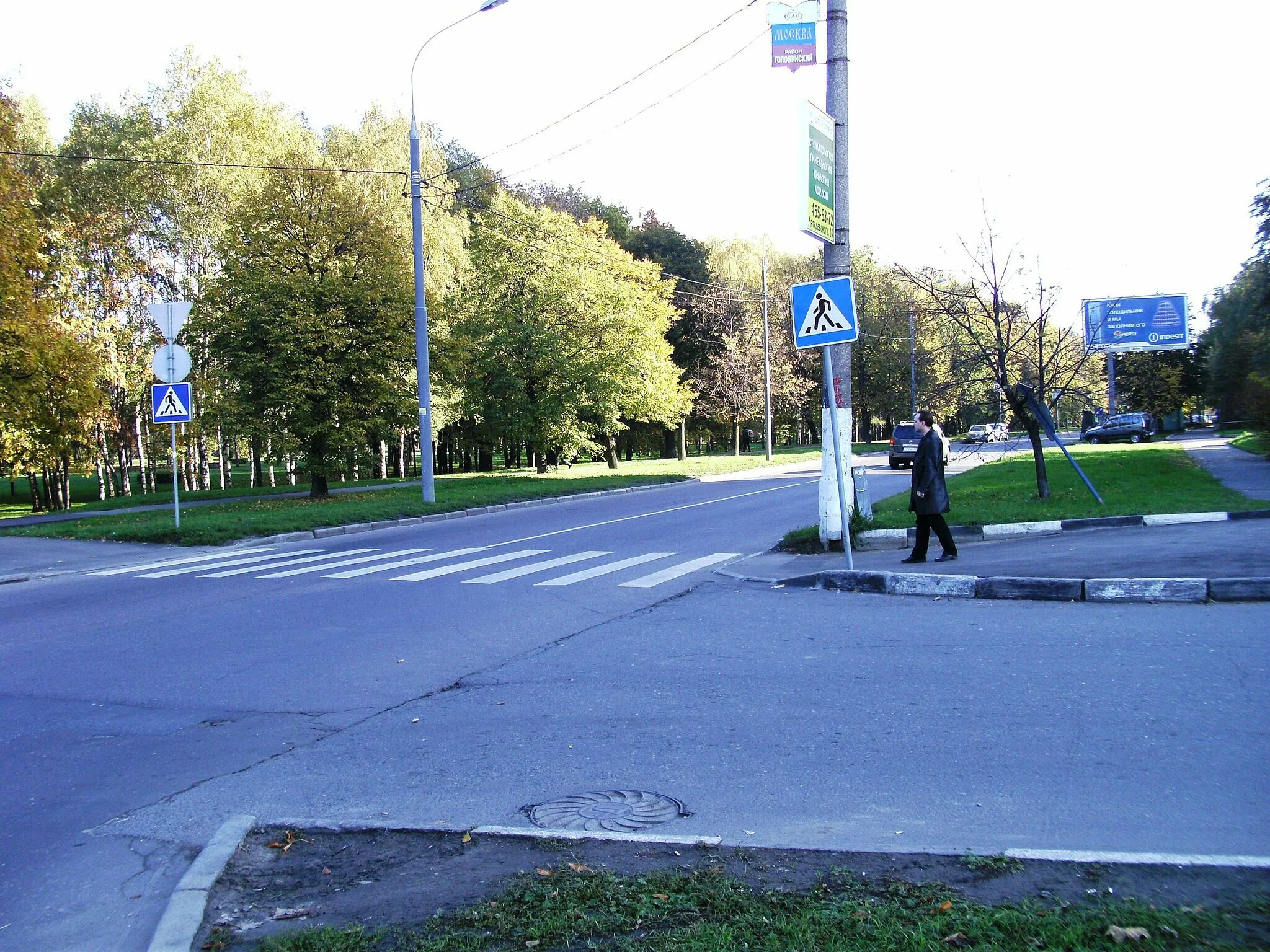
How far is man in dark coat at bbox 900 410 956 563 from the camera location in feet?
37.0

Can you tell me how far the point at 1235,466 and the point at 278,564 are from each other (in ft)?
81.2

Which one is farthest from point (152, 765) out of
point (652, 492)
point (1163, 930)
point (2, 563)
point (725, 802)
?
point (652, 492)

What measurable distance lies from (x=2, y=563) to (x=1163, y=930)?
1683cm

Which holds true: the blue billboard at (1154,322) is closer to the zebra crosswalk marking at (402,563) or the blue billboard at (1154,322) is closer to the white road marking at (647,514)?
the white road marking at (647,514)

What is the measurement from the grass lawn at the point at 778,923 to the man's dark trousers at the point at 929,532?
8.35 m

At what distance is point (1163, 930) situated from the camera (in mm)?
2908

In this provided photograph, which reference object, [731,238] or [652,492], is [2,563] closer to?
[652,492]

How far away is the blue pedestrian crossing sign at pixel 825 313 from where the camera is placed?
1098 centimetres

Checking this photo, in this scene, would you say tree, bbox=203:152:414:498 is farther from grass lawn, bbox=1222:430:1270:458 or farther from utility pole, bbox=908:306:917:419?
utility pole, bbox=908:306:917:419

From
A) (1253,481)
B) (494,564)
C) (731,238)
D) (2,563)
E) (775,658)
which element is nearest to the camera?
(775,658)

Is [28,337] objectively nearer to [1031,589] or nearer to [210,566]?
[210,566]

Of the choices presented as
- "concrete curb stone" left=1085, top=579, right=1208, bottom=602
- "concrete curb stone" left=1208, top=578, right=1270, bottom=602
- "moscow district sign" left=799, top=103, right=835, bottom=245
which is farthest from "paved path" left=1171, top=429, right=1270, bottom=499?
"moscow district sign" left=799, top=103, right=835, bottom=245

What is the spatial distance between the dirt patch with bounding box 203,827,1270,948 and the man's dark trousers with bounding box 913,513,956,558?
26.6 feet

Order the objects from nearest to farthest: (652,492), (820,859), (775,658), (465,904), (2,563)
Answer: (465,904), (820,859), (775,658), (2,563), (652,492)
